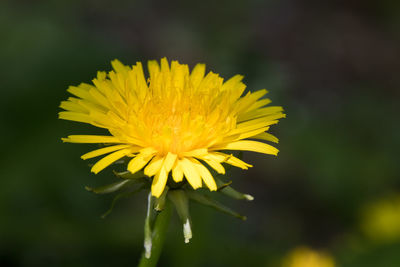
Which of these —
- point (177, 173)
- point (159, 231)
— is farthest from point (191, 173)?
point (159, 231)

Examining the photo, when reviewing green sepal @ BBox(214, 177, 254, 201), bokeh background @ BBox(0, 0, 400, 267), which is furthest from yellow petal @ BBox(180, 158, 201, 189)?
bokeh background @ BBox(0, 0, 400, 267)

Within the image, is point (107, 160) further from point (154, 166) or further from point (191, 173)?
point (191, 173)

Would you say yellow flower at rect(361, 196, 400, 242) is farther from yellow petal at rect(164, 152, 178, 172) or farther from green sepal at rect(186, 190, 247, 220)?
yellow petal at rect(164, 152, 178, 172)

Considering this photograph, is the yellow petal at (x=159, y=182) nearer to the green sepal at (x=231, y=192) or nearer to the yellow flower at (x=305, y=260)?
the green sepal at (x=231, y=192)

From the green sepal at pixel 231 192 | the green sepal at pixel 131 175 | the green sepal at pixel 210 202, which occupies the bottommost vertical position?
the green sepal at pixel 210 202

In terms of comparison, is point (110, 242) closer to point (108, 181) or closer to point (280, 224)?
point (108, 181)

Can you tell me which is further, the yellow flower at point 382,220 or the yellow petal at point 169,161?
the yellow flower at point 382,220

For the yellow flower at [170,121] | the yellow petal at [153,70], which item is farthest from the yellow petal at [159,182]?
the yellow petal at [153,70]
